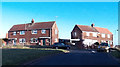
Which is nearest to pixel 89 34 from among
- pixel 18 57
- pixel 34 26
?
pixel 34 26

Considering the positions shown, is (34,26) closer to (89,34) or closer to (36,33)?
(36,33)

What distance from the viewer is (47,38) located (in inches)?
1944

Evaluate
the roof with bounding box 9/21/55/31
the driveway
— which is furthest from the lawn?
the roof with bounding box 9/21/55/31

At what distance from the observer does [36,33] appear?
51.7 m

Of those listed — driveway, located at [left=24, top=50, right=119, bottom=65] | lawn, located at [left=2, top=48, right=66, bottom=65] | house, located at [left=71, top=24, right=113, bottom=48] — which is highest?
house, located at [left=71, top=24, right=113, bottom=48]

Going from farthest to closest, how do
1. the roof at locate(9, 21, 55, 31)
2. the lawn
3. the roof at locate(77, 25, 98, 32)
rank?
the roof at locate(77, 25, 98, 32)
the roof at locate(9, 21, 55, 31)
the lawn

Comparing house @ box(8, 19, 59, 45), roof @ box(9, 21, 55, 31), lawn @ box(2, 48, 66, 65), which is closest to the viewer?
lawn @ box(2, 48, 66, 65)

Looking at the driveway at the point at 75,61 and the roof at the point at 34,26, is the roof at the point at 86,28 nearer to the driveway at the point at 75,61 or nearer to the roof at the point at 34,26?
the roof at the point at 34,26

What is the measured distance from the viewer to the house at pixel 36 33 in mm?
49406

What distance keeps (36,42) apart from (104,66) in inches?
1573

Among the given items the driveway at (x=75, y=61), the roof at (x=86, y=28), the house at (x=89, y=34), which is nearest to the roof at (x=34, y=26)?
the house at (x=89, y=34)

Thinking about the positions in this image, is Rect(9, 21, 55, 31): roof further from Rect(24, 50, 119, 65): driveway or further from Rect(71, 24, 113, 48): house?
Rect(24, 50, 119, 65): driveway

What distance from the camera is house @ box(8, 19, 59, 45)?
49.4 metres

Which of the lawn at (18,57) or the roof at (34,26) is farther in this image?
the roof at (34,26)
